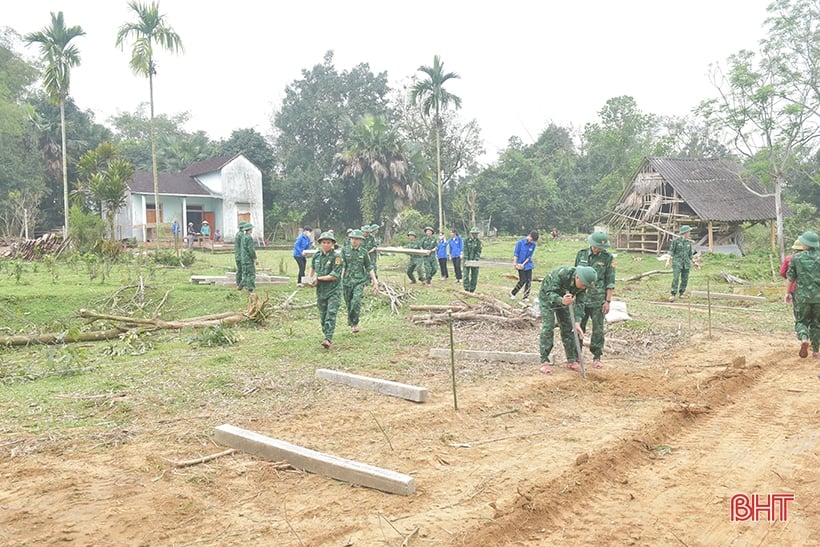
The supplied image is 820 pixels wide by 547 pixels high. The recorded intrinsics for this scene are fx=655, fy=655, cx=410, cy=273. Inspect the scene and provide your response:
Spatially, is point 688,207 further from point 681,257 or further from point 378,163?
point 378,163

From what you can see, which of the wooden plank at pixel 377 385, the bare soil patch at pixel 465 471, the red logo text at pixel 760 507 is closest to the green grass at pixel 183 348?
the wooden plank at pixel 377 385

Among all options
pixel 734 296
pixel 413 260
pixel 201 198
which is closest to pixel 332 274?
pixel 413 260

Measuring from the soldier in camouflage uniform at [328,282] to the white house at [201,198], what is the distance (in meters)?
26.6

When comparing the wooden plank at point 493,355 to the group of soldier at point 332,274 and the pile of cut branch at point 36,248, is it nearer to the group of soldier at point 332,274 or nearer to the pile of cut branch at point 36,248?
the group of soldier at point 332,274

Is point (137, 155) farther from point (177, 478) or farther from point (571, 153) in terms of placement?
point (177, 478)

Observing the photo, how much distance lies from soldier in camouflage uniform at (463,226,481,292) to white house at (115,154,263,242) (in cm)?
2231

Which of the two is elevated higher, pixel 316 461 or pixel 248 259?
pixel 248 259

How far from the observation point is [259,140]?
43.0 m

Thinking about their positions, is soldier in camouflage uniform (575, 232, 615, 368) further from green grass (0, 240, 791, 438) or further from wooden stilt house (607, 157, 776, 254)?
wooden stilt house (607, 157, 776, 254)

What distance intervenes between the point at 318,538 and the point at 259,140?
41.4 metres

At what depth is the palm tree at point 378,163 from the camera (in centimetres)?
3903

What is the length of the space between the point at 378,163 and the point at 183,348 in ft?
97.2

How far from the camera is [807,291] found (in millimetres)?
9102

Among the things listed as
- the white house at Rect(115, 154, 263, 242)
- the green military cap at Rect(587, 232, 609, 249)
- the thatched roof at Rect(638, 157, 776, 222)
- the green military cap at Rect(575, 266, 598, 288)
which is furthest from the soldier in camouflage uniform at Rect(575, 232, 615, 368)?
the white house at Rect(115, 154, 263, 242)
